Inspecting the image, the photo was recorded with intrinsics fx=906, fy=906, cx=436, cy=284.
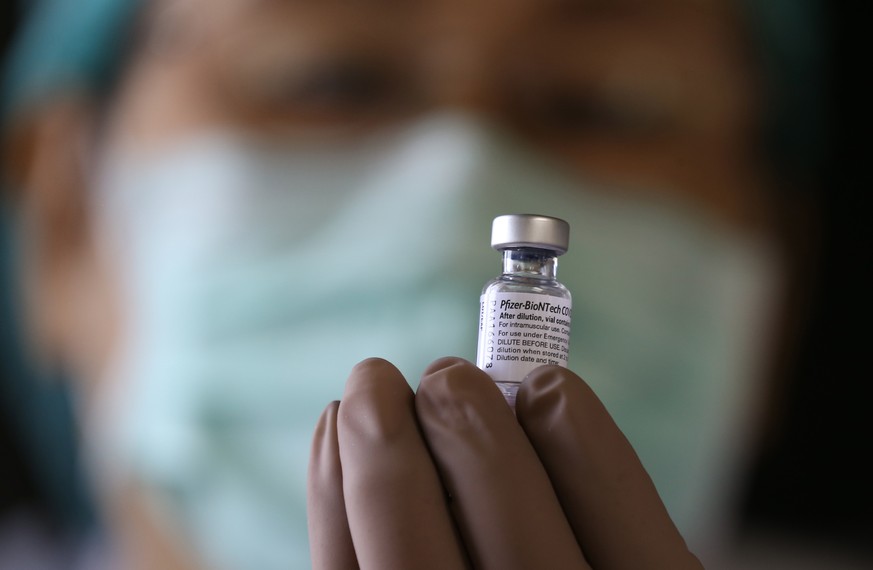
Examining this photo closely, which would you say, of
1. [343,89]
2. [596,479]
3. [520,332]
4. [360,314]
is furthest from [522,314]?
[343,89]

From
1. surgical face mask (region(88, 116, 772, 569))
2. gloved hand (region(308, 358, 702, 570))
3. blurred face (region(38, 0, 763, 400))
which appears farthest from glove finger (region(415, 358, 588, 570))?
blurred face (region(38, 0, 763, 400))

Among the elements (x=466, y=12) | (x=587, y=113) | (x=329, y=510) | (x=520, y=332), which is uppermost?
(x=466, y=12)

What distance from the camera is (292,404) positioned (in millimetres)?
1104

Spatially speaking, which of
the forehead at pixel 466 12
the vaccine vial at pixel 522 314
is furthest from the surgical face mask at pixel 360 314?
the vaccine vial at pixel 522 314

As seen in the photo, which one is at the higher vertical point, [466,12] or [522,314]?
[466,12]

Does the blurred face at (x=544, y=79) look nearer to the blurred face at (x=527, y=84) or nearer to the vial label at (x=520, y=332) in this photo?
the blurred face at (x=527, y=84)

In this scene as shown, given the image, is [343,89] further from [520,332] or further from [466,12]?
[520,332]

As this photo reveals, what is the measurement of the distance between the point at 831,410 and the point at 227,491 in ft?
2.38

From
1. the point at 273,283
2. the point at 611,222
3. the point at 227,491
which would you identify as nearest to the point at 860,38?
the point at 611,222

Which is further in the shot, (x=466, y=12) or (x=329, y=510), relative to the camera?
(x=466, y=12)

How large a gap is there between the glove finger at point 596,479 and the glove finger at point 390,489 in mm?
75

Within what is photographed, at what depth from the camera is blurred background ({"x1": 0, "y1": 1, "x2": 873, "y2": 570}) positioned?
3.44 ft

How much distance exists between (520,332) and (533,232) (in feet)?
0.22

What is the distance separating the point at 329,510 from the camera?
0.59 meters
